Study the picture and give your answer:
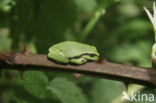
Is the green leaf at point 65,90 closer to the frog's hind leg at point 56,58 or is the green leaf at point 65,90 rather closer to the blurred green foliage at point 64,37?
the blurred green foliage at point 64,37

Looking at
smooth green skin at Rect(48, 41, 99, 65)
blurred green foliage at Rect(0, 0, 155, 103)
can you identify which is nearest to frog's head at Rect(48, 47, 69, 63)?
smooth green skin at Rect(48, 41, 99, 65)

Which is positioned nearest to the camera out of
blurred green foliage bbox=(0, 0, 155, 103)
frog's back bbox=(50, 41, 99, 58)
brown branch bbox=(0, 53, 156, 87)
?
brown branch bbox=(0, 53, 156, 87)

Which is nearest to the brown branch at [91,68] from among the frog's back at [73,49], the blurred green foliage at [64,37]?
the frog's back at [73,49]

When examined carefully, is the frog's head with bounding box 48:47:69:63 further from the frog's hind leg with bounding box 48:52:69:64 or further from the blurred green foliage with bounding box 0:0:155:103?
the blurred green foliage with bounding box 0:0:155:103

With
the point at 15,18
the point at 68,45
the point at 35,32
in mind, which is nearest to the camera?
the point at 68,45

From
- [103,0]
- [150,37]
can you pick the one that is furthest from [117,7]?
[103,0]

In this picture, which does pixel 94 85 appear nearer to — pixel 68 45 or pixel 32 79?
pixel 32 79

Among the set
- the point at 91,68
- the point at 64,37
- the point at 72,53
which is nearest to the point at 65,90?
the point at 72,53
